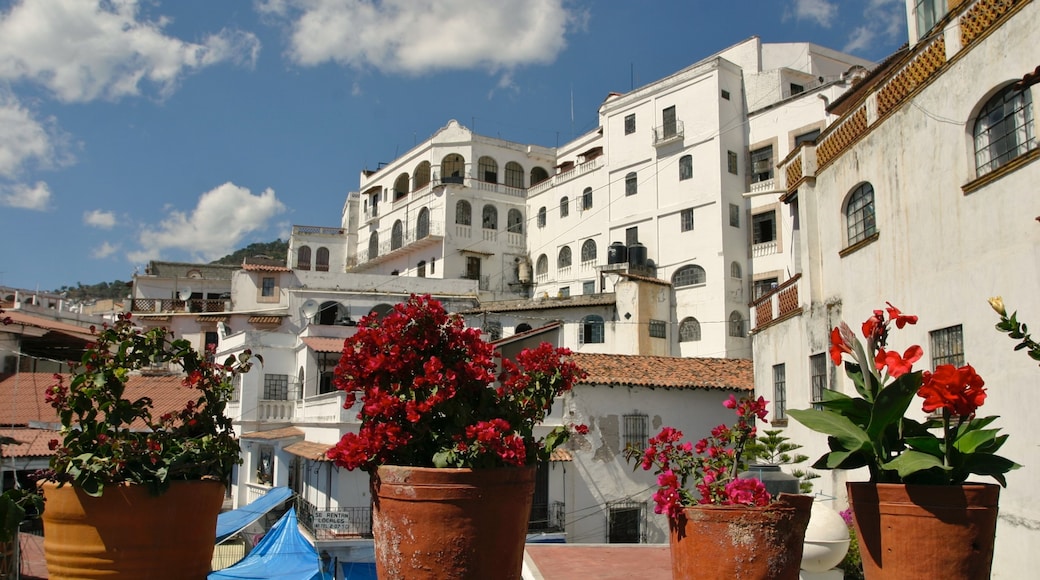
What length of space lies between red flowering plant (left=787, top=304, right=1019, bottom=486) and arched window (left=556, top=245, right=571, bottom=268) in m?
38.3

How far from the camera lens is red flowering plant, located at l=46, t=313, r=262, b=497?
3.99 meters

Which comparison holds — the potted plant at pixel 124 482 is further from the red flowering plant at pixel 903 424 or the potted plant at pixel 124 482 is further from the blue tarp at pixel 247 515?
the blue tarp at pixel 247 515

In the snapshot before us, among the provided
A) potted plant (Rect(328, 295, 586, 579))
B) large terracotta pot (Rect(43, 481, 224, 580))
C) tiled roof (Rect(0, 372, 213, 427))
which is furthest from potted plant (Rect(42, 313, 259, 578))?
tiled roof (Rect(0, 372, 213, 427))

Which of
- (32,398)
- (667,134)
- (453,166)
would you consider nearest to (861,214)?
(667,134)

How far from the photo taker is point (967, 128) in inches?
388


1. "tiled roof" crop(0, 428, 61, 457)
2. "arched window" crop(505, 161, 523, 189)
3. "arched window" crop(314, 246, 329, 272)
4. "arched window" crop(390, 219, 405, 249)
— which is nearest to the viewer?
"tiled roof" crop(0, 428, 61, 457)

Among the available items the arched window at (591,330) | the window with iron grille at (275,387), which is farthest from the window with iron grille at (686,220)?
the window with iron grille at (275,387)

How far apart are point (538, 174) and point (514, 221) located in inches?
192

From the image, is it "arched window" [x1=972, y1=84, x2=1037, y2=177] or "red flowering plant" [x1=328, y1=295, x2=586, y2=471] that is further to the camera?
"arched window" [x1=972, y1=84, x2=1037, y2=177]

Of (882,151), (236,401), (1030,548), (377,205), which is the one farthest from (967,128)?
(377,205)

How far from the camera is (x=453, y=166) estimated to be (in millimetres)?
48531

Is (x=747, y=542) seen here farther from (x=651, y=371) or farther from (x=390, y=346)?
(x=651, y=371)

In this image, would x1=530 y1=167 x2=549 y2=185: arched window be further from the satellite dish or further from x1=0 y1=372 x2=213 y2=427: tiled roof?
x1=0 y1=372 x2=213 y2=427: tiled roof

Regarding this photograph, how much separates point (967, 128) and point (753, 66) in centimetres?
2912
